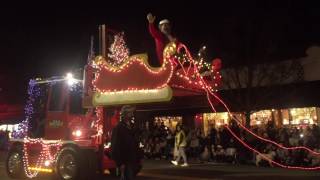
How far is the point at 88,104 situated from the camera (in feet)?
41.2

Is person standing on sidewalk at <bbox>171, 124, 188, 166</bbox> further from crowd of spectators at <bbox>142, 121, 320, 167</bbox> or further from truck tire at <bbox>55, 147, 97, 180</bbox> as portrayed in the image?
truck tire at <bbox>55, 147, 97, 180</bbox>

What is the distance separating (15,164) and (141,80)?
17.5 feet

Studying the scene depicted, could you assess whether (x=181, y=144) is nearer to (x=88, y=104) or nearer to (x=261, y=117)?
(x=88, y=104)

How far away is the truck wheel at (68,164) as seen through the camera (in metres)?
11.8

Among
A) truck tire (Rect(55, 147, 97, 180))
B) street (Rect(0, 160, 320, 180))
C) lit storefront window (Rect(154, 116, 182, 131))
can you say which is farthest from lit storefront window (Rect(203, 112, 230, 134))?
truck tire (Rect(55, 147, 97, 180))

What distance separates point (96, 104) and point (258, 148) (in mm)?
7476

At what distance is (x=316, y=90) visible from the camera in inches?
717

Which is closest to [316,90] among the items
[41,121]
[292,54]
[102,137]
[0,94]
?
[292,54]

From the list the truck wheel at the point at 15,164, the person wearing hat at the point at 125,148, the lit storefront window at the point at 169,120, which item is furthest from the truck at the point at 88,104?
the lit storefront window at the point at 169,120

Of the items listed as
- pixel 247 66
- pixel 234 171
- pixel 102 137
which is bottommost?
pixel 234 171

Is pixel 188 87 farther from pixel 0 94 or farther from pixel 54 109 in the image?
pixel 0 94

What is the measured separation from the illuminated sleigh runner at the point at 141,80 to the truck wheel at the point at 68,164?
1513 millimetres

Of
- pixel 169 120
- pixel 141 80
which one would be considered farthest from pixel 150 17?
pixel 169 120

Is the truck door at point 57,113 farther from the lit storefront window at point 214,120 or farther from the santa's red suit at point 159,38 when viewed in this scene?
the lit storefront window at point 214,120
